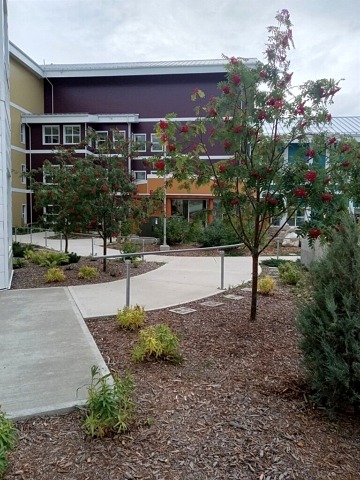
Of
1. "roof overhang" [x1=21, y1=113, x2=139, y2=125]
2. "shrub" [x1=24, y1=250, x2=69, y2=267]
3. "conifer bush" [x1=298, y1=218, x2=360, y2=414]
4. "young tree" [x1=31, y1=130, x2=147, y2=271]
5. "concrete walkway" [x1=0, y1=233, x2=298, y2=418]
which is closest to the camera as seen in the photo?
"conifer bush" [x1=298, y1=218, x2=360, y2=414]

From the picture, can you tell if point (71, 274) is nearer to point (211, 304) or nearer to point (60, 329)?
point (211, 304)

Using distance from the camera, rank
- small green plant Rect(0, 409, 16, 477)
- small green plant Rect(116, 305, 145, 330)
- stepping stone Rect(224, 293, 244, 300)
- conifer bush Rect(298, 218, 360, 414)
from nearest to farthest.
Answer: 1. small green plant Rect(0, 409, 16, 477)
2. conifer bush Rect(298, 218, 360, 414)
3. small green plant Rect(116, 305, 145, 330)
4. stepping stone Rect(224, 293, 244, 300)

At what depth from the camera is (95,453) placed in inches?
103

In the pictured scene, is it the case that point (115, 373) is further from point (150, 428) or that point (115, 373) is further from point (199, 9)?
point (199, 9)

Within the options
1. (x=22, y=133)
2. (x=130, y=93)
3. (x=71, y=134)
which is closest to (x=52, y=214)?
(x=71, y=134)

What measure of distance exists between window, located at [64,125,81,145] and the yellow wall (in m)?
3.20

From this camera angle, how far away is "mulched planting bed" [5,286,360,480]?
2.50 meters

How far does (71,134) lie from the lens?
2898 cm

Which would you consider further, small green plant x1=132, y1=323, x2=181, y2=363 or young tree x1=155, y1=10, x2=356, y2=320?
young tree x1=155, y1=10, x2=356, y2=320

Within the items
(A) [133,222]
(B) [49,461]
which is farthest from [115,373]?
(A) [133,222]

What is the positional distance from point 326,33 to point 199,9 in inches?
156

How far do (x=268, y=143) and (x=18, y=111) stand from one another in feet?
89.7

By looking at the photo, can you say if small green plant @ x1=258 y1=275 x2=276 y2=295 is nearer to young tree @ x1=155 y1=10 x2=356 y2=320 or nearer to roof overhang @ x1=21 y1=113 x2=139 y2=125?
young tree @ x1=155 y1=10 x2=356 y2=320

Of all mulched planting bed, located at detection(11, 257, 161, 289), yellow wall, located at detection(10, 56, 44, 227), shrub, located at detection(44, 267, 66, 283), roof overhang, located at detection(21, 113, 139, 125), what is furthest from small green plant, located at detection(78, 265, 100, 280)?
roof overhang, located at detection(21, 113, 139, 125)
